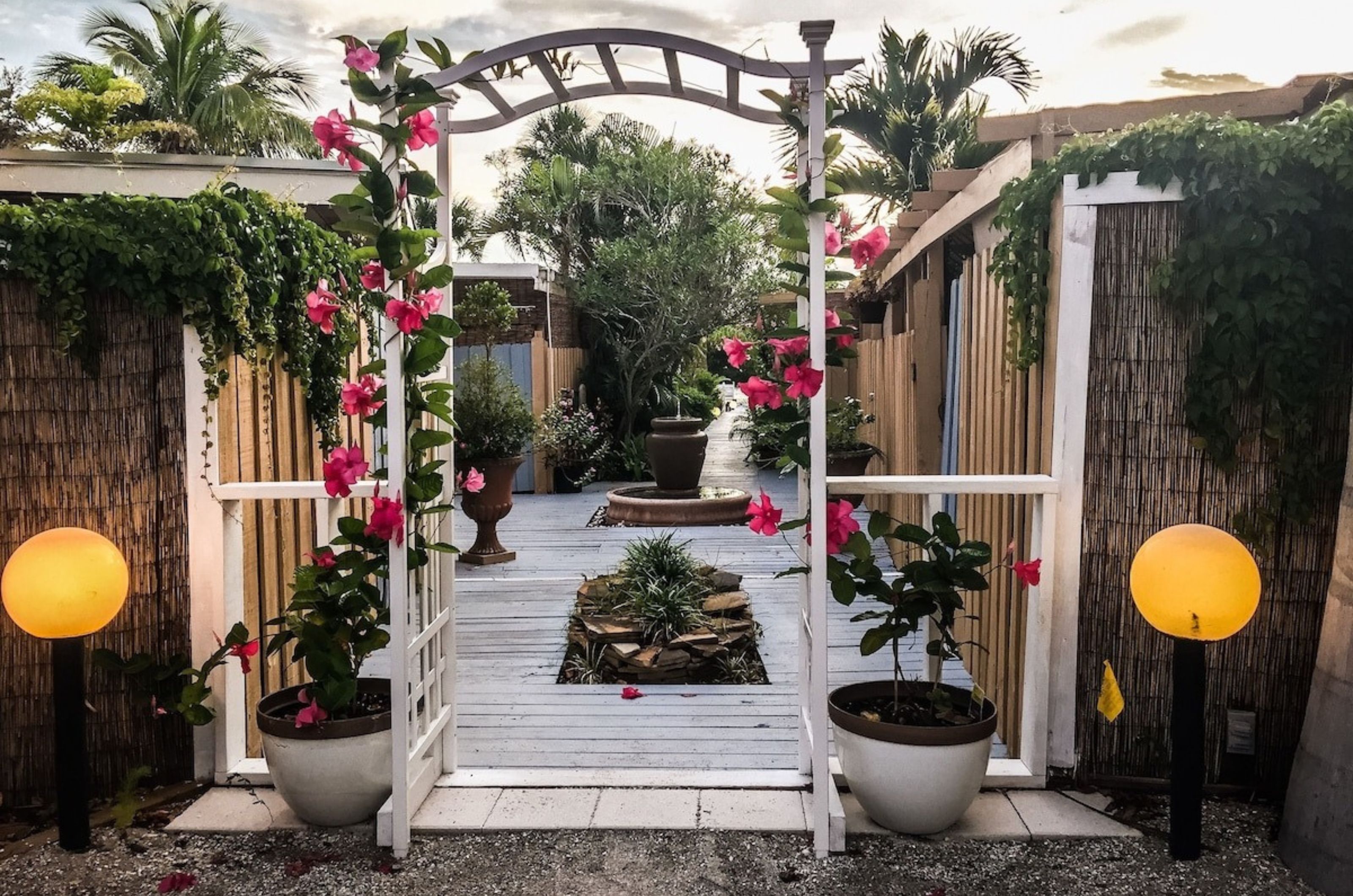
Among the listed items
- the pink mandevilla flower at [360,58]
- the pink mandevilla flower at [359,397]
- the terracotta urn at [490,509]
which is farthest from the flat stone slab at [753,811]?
the terracotta urn at [490,509]

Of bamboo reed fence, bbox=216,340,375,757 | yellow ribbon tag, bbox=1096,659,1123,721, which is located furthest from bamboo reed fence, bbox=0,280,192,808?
yellow ribbon tag, bbox=1096,659,1123,721

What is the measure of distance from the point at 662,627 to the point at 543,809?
72.0 inches

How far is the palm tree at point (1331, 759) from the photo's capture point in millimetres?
2207

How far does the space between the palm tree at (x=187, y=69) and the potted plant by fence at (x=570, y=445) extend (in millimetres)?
9496

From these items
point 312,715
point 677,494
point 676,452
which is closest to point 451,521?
point 312,715

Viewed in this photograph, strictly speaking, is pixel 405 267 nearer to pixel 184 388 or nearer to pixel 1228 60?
pixel 184 388

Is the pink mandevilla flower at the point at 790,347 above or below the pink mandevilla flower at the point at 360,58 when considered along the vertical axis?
below

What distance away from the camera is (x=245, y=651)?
2.62m

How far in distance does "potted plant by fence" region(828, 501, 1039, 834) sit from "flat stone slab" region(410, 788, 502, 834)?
96cm

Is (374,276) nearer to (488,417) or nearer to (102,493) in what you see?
(102,493)

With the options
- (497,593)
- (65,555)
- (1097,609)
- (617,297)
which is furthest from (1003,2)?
(65,555)

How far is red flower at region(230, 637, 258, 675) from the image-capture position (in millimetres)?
2615

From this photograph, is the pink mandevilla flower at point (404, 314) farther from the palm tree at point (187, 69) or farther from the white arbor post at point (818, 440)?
the palm tree at point (187, 69)

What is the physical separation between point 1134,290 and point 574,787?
80.0 inches
